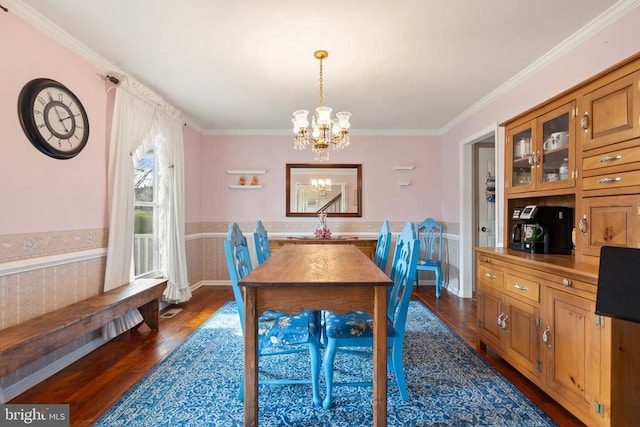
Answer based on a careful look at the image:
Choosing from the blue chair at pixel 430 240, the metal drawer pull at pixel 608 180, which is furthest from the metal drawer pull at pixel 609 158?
the blue chair at pixel 430 240

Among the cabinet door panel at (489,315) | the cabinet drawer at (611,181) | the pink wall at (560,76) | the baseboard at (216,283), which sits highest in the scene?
the pink wall at (560,76)

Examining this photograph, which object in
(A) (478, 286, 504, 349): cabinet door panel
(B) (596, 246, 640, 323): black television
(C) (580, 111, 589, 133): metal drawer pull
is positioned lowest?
(A) (478, 286, 504, 349): cabinet door panel

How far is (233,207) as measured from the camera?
4.88m

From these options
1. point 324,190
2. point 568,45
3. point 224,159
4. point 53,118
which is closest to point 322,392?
point 53,118

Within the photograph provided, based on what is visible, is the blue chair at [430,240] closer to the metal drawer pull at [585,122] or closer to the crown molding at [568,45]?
the crown molding at [568,45]

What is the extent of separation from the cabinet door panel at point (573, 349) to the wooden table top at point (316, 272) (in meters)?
1.01

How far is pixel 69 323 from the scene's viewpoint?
1.98m

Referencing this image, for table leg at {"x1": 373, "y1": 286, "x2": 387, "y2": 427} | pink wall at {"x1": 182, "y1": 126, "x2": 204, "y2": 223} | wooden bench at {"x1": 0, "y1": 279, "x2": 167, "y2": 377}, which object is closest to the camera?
table leg at {"x1": 373, "y1": 286, "x2": 387, "y2": 427}

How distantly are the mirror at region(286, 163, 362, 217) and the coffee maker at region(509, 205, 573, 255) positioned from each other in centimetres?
271

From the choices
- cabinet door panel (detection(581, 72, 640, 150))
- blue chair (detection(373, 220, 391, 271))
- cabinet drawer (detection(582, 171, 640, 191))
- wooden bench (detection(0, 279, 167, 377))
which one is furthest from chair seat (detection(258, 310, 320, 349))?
cabinet door panel (detection(581, 72, 640, 150))

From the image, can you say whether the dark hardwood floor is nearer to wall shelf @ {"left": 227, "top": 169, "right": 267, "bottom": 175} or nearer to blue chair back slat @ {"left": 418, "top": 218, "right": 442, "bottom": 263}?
blue chair back slat @ {"left": 418, "top": 218, "right": 442, "bottom": 263}

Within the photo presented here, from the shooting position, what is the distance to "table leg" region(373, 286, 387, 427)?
5.08 ft

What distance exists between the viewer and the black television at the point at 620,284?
104 cm

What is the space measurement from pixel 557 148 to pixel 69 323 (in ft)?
11.4
